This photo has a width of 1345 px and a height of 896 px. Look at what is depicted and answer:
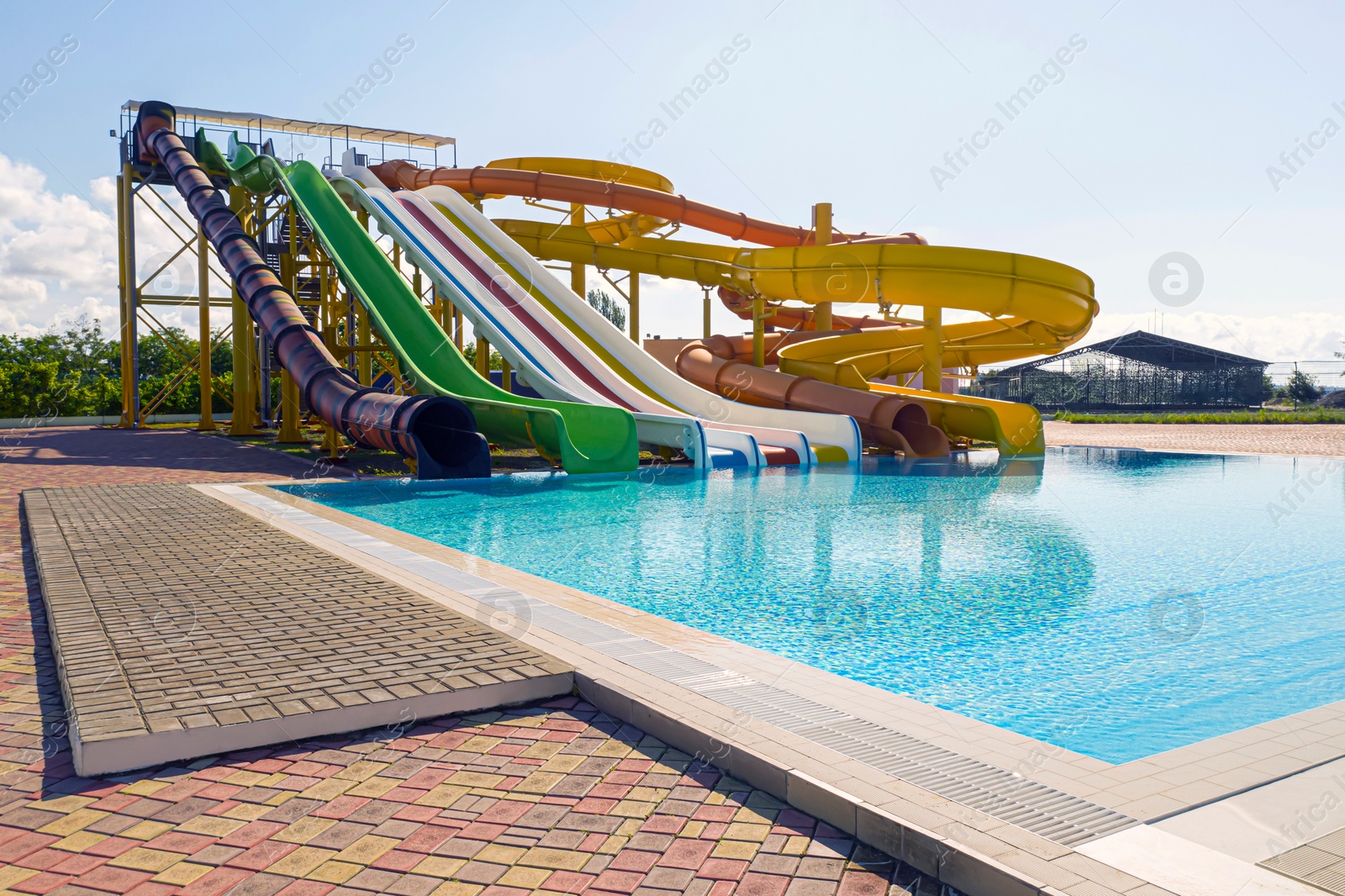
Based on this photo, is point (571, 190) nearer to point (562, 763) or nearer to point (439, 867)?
point (562, 763)

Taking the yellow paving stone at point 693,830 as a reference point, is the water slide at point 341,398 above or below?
above

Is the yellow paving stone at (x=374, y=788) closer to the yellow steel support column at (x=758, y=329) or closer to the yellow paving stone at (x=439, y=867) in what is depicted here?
the yellow paving stone at (x=439, y=867)

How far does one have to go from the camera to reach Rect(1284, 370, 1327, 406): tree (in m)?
33.4

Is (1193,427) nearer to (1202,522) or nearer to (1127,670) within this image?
(1202,522)

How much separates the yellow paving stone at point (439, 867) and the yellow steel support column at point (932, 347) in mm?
15346

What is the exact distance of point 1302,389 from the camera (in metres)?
33.9

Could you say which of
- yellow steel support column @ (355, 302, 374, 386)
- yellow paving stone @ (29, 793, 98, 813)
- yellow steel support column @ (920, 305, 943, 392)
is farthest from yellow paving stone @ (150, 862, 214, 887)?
yellow steel support column @ (920, 305, 943, 392)

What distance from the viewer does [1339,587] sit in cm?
559

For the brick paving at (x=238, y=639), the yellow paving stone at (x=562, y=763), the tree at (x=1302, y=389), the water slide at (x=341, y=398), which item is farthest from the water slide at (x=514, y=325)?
the tree at (x=1302, y=389)

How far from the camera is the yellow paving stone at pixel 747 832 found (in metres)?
2.29

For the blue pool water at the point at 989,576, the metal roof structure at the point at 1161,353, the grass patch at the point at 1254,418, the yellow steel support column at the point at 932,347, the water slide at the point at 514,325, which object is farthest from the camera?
the metal roof structure at the point at 1161,353

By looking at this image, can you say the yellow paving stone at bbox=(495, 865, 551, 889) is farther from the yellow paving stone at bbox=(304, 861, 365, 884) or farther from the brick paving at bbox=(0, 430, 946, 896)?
the yellow paving stone at bbox=(304, 861, 365, 884)

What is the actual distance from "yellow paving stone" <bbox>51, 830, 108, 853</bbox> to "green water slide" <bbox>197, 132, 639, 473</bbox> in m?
8.99

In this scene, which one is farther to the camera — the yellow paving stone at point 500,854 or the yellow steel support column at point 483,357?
the yellow steel support column at point 483,357
